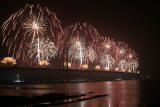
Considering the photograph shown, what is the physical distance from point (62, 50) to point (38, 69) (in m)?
17.8

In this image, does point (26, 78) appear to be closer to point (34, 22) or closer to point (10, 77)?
point (10, 77)

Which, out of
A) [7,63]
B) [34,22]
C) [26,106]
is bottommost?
[26,106]

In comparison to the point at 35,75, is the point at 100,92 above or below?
below

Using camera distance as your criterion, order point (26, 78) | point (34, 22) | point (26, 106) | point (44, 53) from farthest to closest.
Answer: point (26, 78), point (44, 53), point (34, 22), point (26, 106)

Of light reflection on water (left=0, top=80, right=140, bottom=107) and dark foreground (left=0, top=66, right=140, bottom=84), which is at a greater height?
dark foreground (left=0, top=66, right=140, bottom=84)

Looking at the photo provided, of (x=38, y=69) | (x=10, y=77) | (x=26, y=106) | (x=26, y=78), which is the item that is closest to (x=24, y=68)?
(x=38, y=69)

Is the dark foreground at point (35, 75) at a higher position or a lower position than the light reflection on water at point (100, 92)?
higher

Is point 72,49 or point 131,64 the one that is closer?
point 72,49

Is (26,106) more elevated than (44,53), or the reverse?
(44,53)

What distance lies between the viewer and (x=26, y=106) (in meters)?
26.0

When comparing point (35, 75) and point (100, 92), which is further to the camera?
point (35, 75)

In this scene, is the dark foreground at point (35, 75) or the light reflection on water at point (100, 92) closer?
the light reflection on water at point (100, 92)

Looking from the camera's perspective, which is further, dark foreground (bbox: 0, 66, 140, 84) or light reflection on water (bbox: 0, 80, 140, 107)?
dark foreground (bbox: 0, 66, 140, 84)

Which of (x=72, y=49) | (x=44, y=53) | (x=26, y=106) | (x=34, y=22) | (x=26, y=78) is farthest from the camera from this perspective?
(x=26, y=78)
